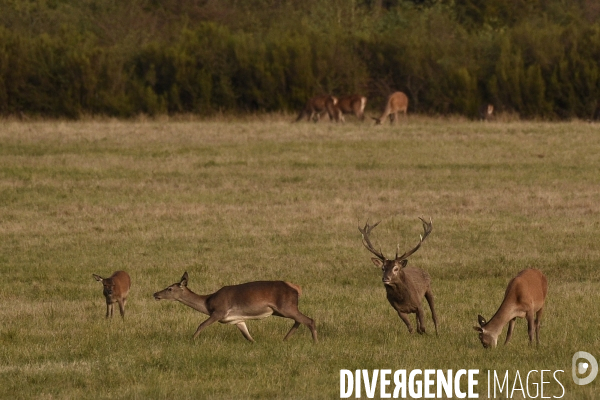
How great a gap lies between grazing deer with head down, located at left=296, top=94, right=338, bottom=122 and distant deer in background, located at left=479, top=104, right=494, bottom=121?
14.8ft

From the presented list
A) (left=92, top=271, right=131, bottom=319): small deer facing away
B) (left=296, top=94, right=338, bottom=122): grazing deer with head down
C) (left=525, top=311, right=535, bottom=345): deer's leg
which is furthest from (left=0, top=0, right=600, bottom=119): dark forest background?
(left=525, top=311, right=535, bottom=345): deer's leg

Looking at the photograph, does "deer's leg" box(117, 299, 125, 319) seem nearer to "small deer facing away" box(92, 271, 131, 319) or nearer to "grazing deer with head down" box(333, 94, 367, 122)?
"small deer facing away" box(92, 271, 131, 319)

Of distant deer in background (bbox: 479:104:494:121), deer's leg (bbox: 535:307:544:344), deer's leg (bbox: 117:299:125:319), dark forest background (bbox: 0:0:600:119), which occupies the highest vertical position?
dark forest background (bbox: 0:0:600:119)

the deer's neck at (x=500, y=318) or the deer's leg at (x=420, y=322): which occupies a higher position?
the deer's neck at (x=500, y=318)

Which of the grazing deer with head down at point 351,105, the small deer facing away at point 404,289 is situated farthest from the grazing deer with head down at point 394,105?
the small deer facing away at point 404,289

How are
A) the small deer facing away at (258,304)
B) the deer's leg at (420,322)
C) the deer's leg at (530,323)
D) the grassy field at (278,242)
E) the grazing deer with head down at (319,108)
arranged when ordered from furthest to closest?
the grazing deer with head down at (319,108), the deer's leg at (420,322), the small deer facing away at (258,304), the deer's leg at (530,323), the grassy field at (278,242)

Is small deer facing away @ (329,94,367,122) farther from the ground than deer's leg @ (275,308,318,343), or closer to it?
farther from the ground

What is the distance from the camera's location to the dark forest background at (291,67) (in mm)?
37844

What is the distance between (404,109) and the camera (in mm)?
35500

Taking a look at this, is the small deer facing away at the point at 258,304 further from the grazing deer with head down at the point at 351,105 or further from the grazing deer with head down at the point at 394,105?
the grazing deer with head down at the point at 351,105

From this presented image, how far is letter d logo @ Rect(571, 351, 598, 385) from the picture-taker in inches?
326

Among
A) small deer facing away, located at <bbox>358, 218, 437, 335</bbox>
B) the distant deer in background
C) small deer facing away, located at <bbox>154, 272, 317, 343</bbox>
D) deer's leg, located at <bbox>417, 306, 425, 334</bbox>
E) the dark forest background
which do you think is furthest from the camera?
the dark forest background

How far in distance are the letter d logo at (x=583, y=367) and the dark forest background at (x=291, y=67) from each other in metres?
28.2

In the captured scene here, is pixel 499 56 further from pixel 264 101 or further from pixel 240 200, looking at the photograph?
pixel 240 200
